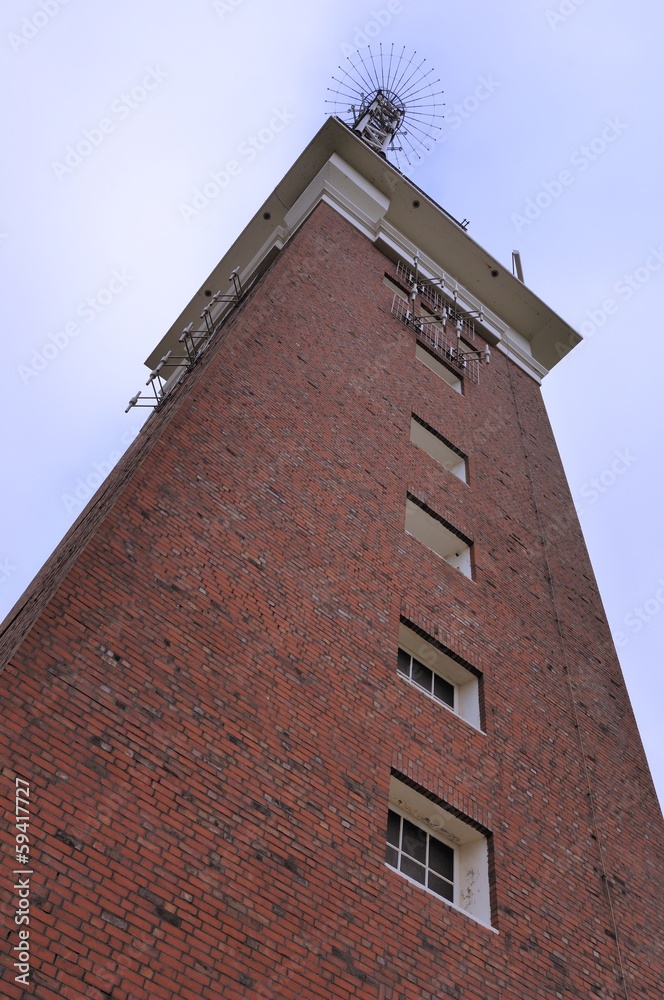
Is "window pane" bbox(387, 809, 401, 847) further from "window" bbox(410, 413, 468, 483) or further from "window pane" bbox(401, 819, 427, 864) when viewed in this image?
"window" bbox(410, 413, 468, 483)

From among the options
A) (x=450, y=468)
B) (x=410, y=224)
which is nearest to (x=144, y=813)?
(x=450, y=468)

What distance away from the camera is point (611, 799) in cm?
1277

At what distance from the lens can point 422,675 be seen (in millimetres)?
12562

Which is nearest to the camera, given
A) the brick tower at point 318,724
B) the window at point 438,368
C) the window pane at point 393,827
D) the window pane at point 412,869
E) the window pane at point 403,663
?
the brick tower at point 318,724

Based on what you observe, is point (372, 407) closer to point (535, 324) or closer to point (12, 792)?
point (12, 792)

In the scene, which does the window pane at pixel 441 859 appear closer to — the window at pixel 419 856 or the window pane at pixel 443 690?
the window at pixel 419 856

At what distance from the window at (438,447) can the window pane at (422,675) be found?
559 centimetres

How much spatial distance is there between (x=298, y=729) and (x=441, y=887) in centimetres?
264

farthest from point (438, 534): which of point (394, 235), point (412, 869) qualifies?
point (394, 235)

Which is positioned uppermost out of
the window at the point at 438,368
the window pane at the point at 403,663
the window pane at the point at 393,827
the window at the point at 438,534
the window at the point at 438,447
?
the window at the point at 438,368

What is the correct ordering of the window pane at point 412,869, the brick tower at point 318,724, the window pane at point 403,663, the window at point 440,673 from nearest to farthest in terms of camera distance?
the brick tower at point 318,724, the window pane at point 412,869, the window pane at point 403,663, the window at point 440,673

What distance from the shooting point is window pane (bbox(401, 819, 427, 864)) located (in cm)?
1030

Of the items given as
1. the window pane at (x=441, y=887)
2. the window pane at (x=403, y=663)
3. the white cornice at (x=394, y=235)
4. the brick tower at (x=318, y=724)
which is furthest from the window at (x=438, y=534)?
the white cornice at (x=394, y=235)

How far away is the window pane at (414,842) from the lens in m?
10.3
